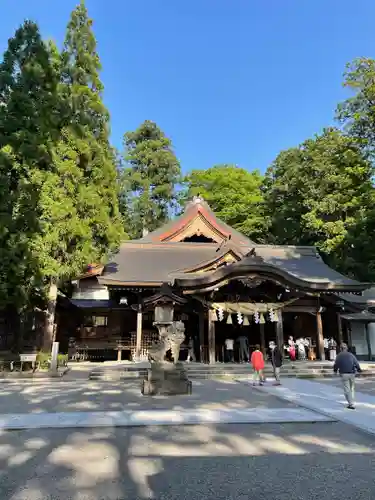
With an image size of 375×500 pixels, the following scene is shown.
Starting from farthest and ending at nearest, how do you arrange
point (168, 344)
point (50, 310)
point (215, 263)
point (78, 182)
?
point (215, 263) < point (78, 182) < point (50, 310) < point (168, 344)

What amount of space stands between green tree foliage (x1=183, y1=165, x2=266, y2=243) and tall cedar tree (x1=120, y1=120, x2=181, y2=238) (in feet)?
8.41

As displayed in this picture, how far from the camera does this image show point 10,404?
8234 millimetres

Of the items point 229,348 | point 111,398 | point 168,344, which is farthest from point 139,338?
point 111,398

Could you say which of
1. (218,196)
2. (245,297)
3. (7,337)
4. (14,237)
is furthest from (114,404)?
(218,196)

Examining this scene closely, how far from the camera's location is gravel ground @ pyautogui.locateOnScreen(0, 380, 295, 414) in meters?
7.93

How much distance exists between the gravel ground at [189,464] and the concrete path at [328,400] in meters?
0.67

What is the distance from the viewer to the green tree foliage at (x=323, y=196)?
86.5 ft

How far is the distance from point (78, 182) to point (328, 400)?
1203 cm

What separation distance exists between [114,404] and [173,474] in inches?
177

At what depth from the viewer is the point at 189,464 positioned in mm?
4406

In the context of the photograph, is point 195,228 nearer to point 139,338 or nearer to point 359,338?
point 139,338

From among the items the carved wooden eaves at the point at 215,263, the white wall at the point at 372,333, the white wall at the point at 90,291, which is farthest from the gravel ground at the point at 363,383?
the white wall at the point at 90,291

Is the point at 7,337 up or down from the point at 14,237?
down

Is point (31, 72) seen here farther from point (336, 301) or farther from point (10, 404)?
point (336, 301)
